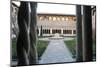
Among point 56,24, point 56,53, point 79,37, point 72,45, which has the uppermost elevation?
point 56,24

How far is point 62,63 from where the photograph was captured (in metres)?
2.65

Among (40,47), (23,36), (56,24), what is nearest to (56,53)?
(40,47)

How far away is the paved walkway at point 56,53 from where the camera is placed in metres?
2.60

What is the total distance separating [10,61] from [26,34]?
40 cm

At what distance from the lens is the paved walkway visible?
2.60 meters

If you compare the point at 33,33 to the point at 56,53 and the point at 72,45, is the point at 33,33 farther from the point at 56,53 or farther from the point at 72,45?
the point at 72,45

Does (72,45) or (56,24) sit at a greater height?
(56,24)

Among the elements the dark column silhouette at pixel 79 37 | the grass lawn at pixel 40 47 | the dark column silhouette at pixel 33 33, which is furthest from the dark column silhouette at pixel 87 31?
the dark column silhouette at pixel 33 33

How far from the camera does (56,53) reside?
2.63 metres

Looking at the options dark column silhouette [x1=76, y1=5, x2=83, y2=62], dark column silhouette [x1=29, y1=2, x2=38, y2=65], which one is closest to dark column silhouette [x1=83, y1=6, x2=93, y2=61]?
dark column silhouette [x1=76, y1=5, x2=83, y2=62]

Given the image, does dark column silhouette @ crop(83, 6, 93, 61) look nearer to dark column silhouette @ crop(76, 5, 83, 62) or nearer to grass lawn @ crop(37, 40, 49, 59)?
dark column silhouette @ crop(76, 5, 83, 62)

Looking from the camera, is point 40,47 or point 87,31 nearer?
point 40,47

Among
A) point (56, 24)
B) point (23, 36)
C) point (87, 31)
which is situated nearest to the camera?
point (23, 36)

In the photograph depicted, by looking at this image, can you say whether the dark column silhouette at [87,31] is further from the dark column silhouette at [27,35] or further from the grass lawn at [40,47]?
the dark column silhouette at [27,35]
